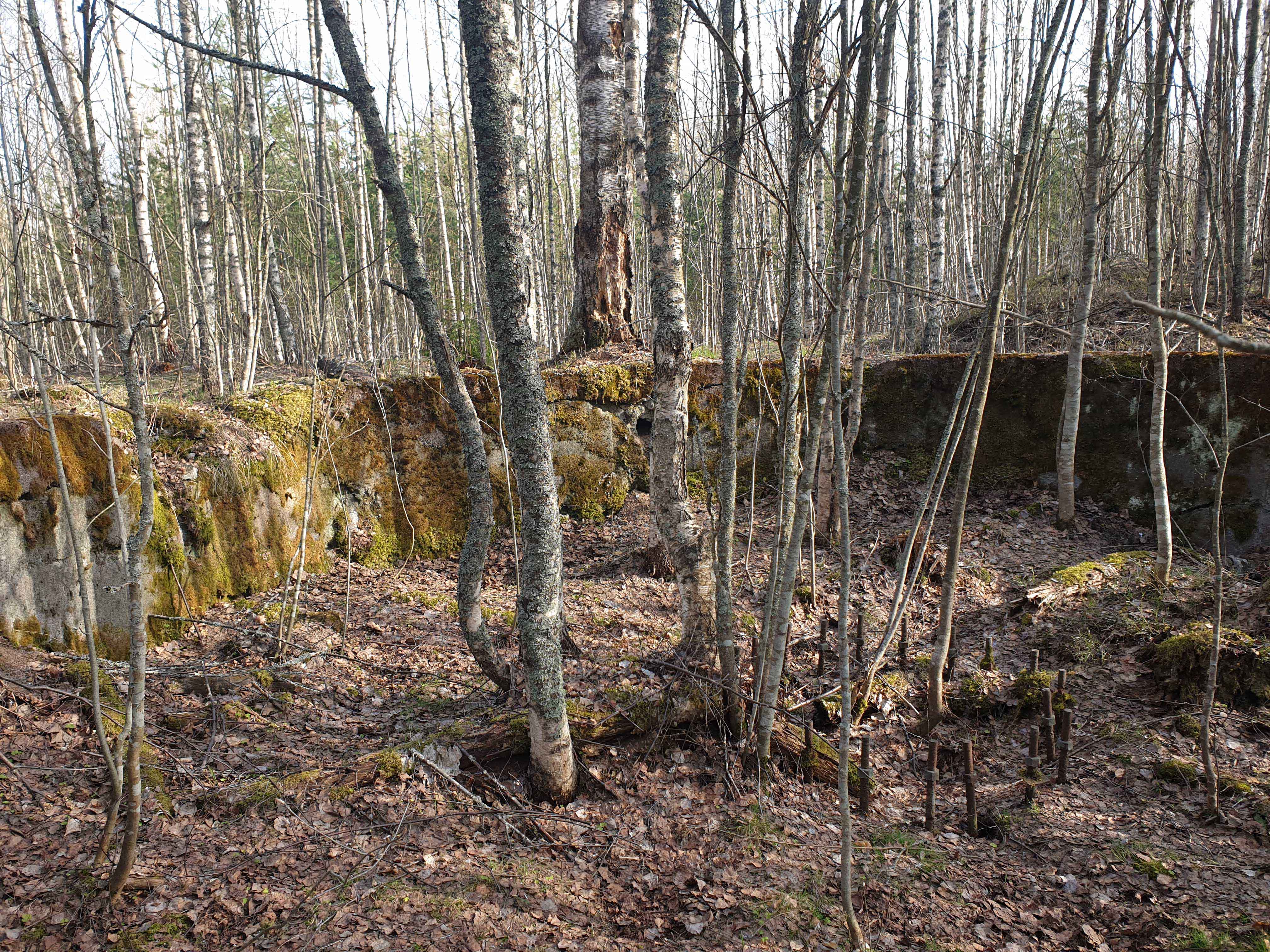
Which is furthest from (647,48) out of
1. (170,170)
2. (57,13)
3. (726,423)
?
(170,170)

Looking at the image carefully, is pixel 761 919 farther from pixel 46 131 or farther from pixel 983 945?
pixel 46 131

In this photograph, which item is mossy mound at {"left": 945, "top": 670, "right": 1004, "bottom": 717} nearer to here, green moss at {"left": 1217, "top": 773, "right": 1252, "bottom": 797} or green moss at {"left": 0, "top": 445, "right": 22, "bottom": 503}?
green moss at {"left": 1217, "top": 773, "right": 1252, "bottom": 797}

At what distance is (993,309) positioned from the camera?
109 inches

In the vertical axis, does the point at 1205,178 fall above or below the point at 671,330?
above

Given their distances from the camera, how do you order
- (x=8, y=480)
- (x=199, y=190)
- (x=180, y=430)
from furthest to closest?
1. (x=199, y=190)
2. (x=180, y=430)
3. (x=8, y=480)

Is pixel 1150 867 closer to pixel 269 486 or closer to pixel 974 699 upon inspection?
pixel 974 699

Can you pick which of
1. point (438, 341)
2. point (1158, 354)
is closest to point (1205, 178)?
point (1158, 354)

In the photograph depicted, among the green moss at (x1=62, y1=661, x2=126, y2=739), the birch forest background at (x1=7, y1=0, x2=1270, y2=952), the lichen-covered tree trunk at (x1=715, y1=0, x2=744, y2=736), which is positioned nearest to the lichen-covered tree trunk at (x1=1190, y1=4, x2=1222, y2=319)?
the birch forest background at (x1=7, y1=0, x2=1270, y2=952)

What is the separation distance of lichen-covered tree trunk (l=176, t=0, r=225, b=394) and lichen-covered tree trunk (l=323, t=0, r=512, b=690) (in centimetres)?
414

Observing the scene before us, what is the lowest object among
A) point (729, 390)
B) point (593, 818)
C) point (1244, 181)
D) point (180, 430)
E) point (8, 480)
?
point (593, 818)

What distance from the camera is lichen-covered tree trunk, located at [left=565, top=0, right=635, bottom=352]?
657cm

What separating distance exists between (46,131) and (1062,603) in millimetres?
11948

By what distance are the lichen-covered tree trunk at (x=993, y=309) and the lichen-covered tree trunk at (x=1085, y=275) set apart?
1.71 meters

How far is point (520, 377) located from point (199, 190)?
6.97 m
